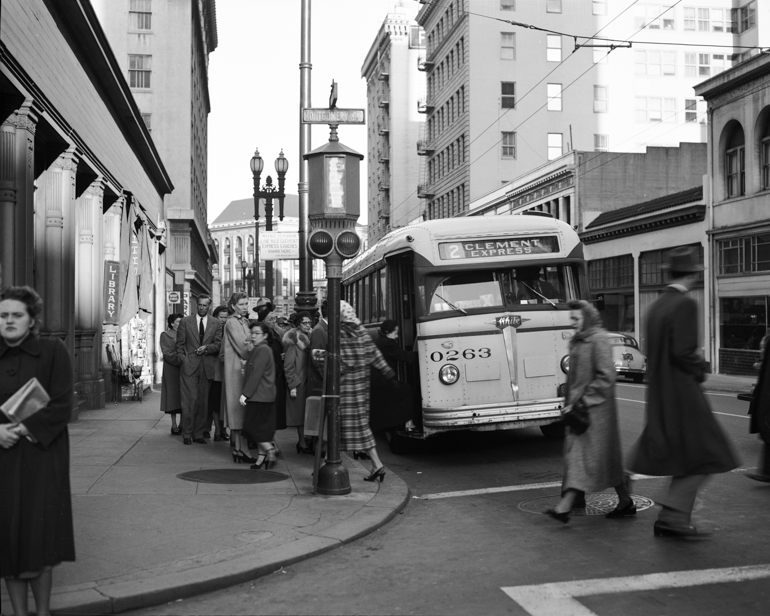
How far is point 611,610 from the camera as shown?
514cm

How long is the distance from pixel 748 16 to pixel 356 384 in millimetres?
63685

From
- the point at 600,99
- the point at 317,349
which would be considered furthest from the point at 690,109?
the point at 317,349

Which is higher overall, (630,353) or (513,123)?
(513,123)

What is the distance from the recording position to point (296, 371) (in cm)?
1152

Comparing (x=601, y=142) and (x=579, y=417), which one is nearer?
(x=579, y=417)

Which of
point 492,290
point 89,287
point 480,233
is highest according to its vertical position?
point 480,233

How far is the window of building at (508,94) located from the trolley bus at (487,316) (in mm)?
52846

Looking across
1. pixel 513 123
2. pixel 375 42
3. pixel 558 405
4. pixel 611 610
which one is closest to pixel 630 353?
pixel 558 405

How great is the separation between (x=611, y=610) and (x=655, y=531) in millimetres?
1801

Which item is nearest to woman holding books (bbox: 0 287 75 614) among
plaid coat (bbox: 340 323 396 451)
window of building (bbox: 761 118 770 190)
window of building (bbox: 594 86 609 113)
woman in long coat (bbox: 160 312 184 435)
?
plaid coat (bbox: 340 323 396 451)

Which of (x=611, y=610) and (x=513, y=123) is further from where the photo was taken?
(x=513, y=123)

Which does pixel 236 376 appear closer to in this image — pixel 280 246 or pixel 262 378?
pixel 262 378

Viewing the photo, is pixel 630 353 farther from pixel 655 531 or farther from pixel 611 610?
pixel 611 610

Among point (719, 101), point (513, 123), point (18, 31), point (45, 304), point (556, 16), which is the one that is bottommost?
point (45, 304)
